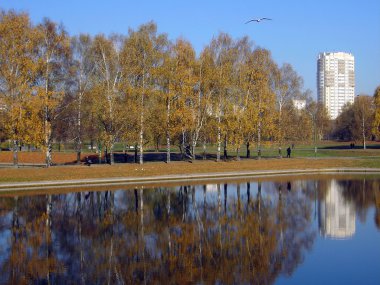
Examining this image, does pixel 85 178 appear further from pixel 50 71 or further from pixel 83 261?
pixel 83 261

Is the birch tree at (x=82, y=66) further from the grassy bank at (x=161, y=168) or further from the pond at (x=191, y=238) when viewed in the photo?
the pond at (x=191, y=238)

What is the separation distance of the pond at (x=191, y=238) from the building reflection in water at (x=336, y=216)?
1.9 inches

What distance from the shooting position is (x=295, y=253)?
17891 millimetres

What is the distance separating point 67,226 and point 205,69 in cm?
3451

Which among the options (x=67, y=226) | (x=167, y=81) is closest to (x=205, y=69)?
(x=167, y=81)

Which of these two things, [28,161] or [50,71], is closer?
[50,71]

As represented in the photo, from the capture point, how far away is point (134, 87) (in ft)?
165

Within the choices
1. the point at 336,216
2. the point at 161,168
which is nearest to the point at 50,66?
the point at 161,168

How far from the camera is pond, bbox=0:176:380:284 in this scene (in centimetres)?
1524

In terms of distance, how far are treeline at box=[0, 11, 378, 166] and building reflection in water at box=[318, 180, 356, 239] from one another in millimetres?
21365

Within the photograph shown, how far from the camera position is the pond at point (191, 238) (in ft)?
50.0

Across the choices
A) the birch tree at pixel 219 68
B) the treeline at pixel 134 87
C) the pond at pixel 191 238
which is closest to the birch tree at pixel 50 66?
the treeline at pixel 134 87

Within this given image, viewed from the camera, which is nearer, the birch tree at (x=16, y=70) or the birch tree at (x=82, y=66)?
the birch tree at (x=16, y=70)

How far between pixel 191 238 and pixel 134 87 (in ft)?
105
